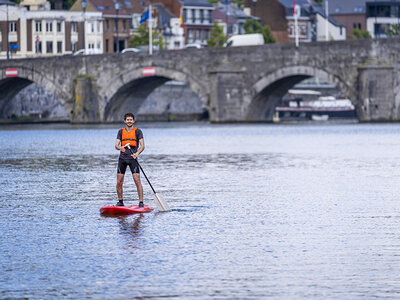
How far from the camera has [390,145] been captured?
41938 millimetres

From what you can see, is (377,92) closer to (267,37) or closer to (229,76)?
(229,76)

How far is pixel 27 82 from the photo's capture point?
93.8m

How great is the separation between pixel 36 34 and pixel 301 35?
40.4 m

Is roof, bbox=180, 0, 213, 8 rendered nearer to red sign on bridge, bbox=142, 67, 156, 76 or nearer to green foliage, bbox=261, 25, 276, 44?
green foliage, bbox=261, 25, 276, 44

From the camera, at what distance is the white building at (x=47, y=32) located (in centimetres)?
11481

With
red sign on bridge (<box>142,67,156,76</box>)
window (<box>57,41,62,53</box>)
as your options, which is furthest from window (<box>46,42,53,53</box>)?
red sign on bridge (<box>142,67,156,76</box>)

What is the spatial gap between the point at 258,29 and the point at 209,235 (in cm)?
11796

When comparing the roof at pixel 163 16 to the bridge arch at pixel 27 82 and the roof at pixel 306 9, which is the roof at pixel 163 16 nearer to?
the roof at pixel 306 9

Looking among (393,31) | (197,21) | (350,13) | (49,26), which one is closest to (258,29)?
→ (197,21)

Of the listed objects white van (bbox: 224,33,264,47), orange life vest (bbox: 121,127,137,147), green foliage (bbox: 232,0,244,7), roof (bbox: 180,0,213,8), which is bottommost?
orange life vest (bbox: 121,127,137,147)

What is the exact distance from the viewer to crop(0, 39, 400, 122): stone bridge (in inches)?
2776

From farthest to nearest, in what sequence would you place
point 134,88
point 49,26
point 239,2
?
point 239,2, point 49,26, point 134,88

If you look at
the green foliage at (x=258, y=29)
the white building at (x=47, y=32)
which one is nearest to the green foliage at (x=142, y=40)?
the white building at (x=47, y=32)

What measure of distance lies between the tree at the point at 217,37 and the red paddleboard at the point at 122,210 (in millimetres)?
102029
